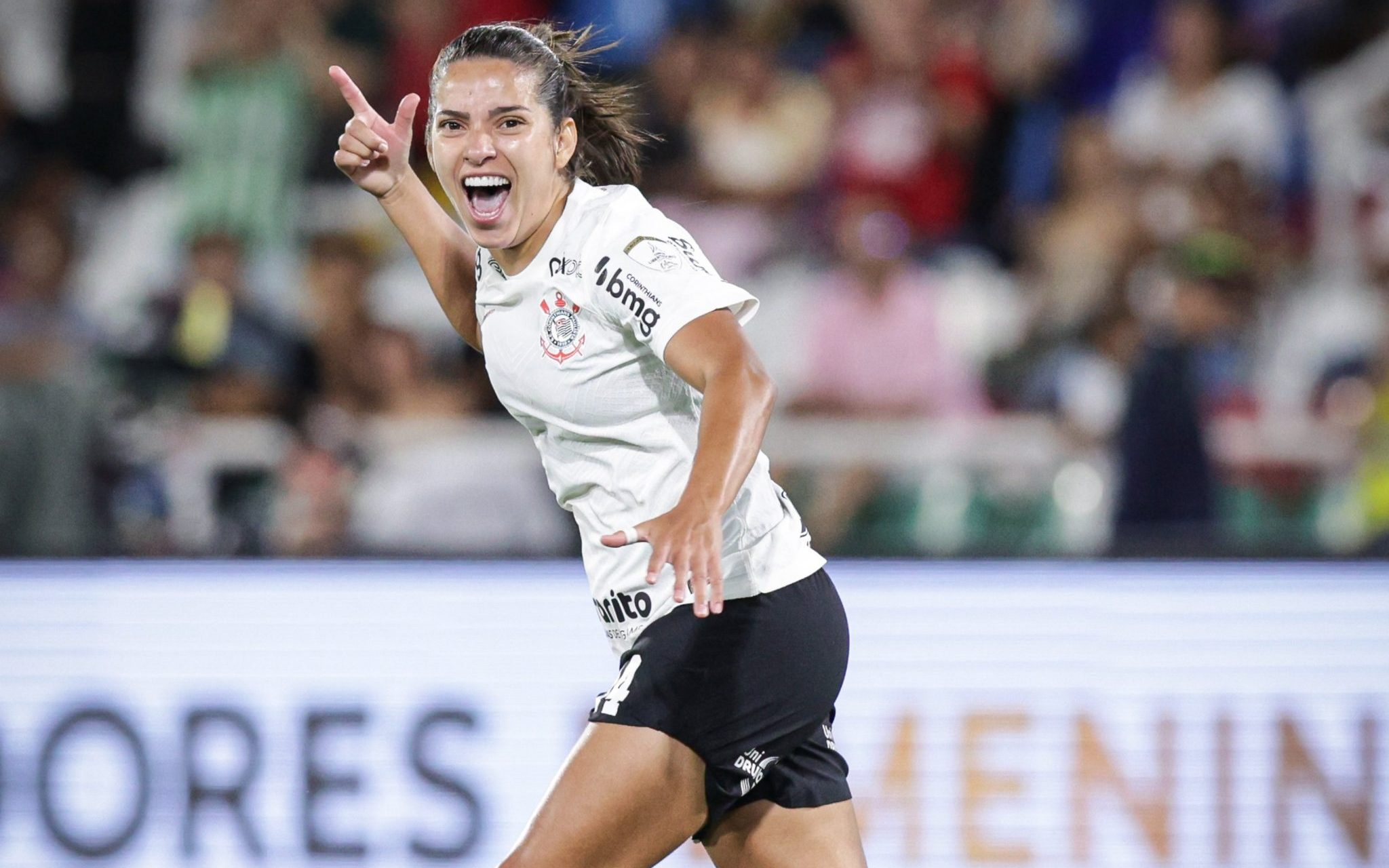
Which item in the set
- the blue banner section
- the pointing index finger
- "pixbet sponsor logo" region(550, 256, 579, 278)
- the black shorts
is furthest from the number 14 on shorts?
the blue banner section

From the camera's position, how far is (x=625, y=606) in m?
3.36

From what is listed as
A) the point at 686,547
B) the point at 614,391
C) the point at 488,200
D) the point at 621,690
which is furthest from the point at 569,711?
the point at 686,547

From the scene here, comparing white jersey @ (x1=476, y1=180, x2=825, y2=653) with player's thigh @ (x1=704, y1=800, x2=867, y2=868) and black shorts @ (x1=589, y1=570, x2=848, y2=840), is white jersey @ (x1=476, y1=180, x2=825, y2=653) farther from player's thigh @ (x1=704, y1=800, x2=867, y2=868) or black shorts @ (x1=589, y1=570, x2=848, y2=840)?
player's thigh @ (x1=704, y1=800, x2=867, y2=868)

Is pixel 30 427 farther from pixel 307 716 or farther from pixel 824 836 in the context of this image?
pixel 824 836

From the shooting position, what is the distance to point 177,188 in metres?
8.07

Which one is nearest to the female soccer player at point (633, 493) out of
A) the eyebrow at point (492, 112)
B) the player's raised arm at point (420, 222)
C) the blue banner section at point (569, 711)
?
the eyebrow at point (492, 112)

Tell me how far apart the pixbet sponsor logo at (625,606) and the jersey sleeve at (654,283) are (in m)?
0.49

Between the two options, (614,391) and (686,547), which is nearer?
(686,547)

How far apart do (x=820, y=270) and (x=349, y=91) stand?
388 cm

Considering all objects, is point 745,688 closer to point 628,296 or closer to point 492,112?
point 628,296

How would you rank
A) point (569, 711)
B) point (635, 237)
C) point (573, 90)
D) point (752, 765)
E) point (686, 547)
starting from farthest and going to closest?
point (569, 711)
point (573, 90)
point (752, 765)
point (635, 237)
point (686, 547)

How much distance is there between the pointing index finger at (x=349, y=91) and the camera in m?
3.48

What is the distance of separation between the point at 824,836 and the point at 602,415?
91cm

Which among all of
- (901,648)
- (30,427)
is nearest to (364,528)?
(30,427)
